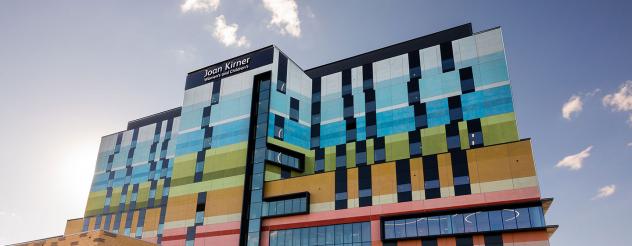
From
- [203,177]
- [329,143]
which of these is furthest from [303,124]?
[203,177]

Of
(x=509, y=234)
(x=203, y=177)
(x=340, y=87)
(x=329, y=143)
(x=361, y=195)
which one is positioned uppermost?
(x=340, y=87)

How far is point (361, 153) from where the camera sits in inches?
3066

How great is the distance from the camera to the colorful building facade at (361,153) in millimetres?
58562

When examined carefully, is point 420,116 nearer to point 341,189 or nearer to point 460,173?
point 460,173

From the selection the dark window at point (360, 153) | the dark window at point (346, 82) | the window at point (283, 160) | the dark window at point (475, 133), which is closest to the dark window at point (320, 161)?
the window at point (283, 160)

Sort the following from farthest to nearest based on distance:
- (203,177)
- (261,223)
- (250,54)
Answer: (250,54), (203,177), (261,223)

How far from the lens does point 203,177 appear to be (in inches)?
3098

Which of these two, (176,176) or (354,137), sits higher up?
(354,137)

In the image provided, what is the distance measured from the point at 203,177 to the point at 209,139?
6758 mm

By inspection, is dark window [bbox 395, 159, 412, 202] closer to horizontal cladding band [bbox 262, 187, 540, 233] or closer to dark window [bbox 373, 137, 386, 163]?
horizontal cladding band [bbox 262, 187, 540, 233]

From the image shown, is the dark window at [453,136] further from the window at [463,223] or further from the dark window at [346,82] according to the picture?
the dark window at [346,82]

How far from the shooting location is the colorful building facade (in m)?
58.6

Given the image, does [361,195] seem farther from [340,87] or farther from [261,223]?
[340,87]

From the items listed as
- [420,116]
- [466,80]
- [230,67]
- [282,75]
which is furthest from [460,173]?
[230,67]
